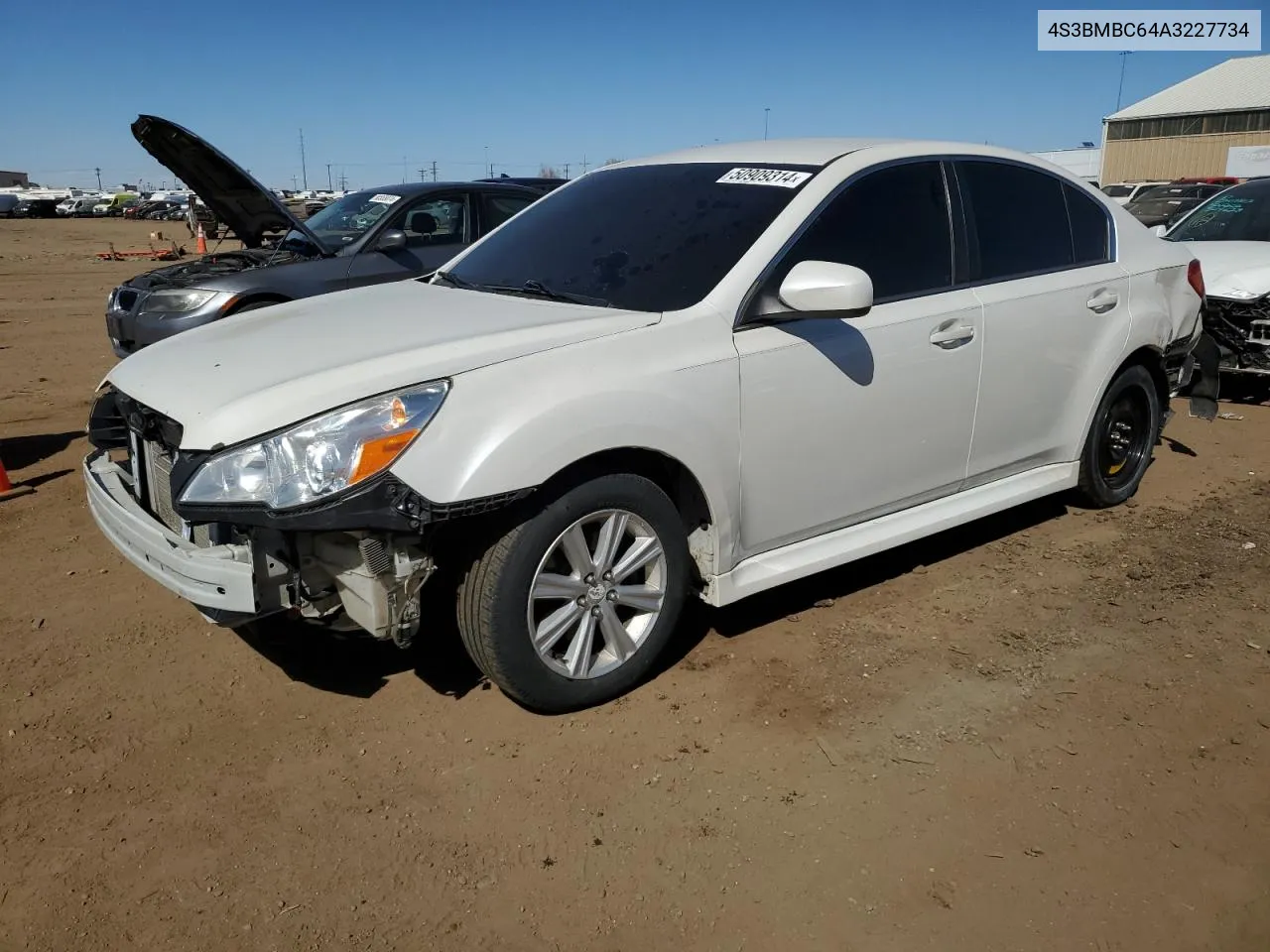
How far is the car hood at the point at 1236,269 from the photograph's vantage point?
24.3ft

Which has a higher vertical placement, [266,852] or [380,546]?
[380,546]

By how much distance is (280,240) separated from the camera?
29.1 feet

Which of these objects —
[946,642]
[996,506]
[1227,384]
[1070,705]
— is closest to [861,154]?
[996,506]

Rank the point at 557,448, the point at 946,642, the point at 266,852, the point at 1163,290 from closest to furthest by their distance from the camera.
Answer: the point at 266,852, the point at 557,448, the point at 946,642, the point at 1163,290

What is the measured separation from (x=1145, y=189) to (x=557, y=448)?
25.5 meters

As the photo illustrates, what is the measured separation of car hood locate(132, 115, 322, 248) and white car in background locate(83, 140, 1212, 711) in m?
3.85

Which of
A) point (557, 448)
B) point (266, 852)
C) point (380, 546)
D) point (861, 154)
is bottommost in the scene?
point (266, 852)

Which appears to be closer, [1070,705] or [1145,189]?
[1070,705]

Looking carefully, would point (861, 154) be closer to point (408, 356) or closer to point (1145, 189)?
point (408, 356)

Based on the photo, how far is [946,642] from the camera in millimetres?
3926

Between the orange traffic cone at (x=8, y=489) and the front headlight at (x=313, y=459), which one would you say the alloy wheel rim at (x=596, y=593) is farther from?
the orange traffic cone at (x=8, y=489)

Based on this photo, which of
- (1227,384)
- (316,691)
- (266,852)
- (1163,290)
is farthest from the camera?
(1227,384)

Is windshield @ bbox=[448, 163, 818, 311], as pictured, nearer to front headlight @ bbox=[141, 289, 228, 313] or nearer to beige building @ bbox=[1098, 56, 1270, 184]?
front headlight @ bbox=[141, 289, 228, 313]

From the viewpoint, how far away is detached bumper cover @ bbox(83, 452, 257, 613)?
289 centimetres
